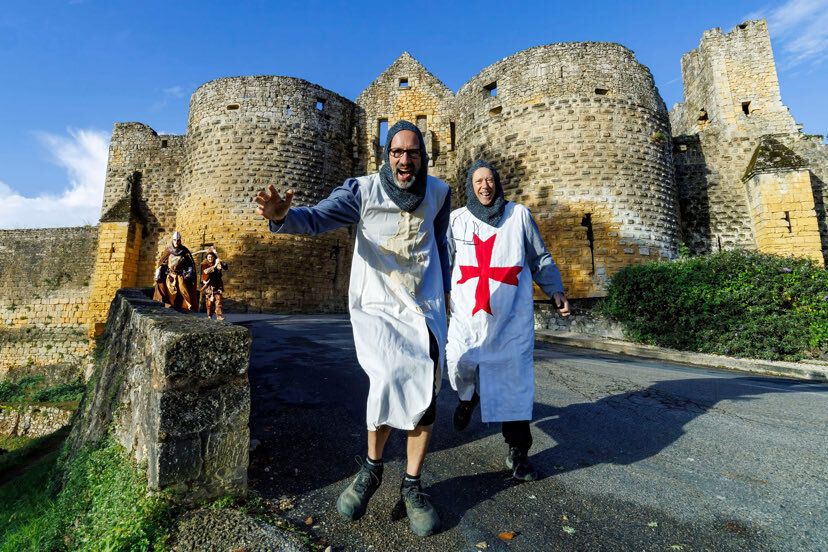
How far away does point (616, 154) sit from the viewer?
41.3 feet

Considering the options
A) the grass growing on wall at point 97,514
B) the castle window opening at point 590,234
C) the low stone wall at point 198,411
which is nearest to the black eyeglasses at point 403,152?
the low stone wall at point 198,411

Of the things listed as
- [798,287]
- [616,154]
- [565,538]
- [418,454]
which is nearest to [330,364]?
[418,454]

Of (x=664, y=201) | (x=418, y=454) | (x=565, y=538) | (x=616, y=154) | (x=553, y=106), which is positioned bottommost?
(x=565, y=538)

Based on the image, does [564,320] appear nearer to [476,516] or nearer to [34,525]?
[476,516]

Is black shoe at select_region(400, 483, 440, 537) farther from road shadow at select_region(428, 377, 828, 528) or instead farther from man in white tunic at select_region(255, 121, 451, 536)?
road shadow at select_region(428, 377, 828, 528)

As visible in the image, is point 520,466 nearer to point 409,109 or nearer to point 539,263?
point 539,263

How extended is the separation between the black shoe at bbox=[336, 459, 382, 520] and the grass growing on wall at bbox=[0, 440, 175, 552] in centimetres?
74

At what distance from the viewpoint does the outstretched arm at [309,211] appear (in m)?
2.00

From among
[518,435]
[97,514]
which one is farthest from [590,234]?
[97,514]

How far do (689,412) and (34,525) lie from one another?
499 cm

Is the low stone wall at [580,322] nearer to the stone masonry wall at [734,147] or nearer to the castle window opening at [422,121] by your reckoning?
the stone masonry wall at [734,147]

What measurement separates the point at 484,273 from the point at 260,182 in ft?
47.0

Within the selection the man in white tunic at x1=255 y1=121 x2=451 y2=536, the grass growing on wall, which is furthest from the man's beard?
the grass growing on wall

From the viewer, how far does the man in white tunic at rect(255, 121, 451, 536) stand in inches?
78.8
